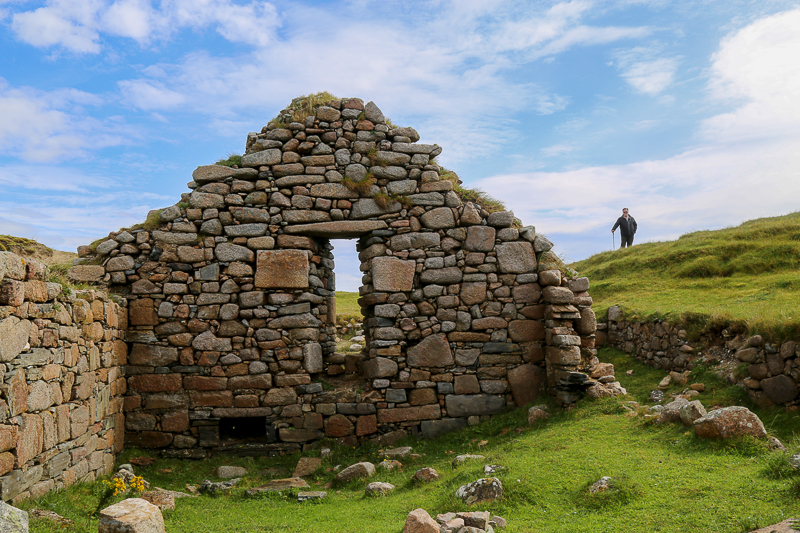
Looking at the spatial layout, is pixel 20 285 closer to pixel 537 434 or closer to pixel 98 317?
pixel 98 317

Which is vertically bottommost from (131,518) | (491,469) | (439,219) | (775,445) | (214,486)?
(214,486)

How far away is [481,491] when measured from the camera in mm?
5715

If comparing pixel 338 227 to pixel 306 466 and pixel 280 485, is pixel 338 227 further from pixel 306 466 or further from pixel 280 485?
pixel 280 485

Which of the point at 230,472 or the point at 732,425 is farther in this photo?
the point at 230,472

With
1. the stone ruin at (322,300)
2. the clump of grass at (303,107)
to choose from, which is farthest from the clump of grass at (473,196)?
the clump of grass at (303,107)

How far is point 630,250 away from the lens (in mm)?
18125

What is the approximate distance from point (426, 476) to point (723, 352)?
18.2ft

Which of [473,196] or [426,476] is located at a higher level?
[473,196]

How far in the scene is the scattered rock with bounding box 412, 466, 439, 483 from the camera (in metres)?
6.97

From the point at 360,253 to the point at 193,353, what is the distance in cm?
349

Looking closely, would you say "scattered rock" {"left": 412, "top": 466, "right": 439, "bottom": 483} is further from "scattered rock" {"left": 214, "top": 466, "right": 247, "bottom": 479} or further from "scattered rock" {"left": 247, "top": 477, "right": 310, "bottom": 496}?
"scattered rock" {"left": 214, "top": 466, "right": 247, "bottom": 479}

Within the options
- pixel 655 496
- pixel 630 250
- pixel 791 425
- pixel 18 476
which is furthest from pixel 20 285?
pixel 630 250

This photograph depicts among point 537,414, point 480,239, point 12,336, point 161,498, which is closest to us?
point 12,336

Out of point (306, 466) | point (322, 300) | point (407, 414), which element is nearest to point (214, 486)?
point (306, 466)
